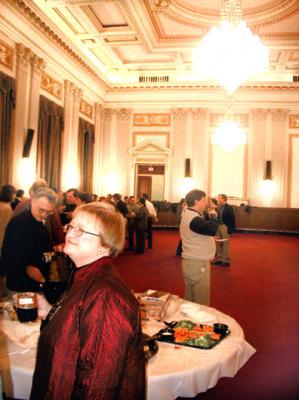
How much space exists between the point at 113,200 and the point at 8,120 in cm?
331

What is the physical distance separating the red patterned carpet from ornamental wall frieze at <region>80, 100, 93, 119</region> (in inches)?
238

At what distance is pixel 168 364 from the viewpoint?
1696 mm

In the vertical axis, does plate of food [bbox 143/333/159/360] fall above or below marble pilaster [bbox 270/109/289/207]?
below

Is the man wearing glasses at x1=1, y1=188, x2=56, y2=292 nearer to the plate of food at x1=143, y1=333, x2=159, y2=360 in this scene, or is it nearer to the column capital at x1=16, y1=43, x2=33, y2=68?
the plate of food at x1=143, y1=333, x2=159, y2=360

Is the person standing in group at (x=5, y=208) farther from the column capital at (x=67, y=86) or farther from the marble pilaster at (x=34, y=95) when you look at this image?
the column capital at (x=67, y=86)

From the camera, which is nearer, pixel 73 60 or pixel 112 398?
pixel 112 398

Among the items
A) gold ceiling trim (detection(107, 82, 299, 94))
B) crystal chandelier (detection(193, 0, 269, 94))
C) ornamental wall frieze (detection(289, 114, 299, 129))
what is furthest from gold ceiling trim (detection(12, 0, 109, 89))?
ornamental wall frieze (detection(289, 114, 299, 129))

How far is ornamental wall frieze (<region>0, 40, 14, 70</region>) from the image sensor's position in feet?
Answer: 28.8

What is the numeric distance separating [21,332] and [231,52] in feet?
21.2

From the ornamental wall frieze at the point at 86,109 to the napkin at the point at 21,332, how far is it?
499 inches

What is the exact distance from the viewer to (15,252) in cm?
255

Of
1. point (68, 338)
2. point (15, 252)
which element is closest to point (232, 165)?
point (15, 252)

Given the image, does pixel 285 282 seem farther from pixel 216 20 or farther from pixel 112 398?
pixel 216 20

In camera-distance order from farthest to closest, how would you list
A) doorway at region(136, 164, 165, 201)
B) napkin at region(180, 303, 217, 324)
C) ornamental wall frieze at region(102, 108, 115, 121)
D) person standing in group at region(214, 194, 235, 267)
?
ornamental wall frieze at region(102, 108, 115, 121), doorway at region(136, 164, 165, 201), person standing in group at region(214, 194, 235, 267), napkin at region(180, 303, 217, 324)
